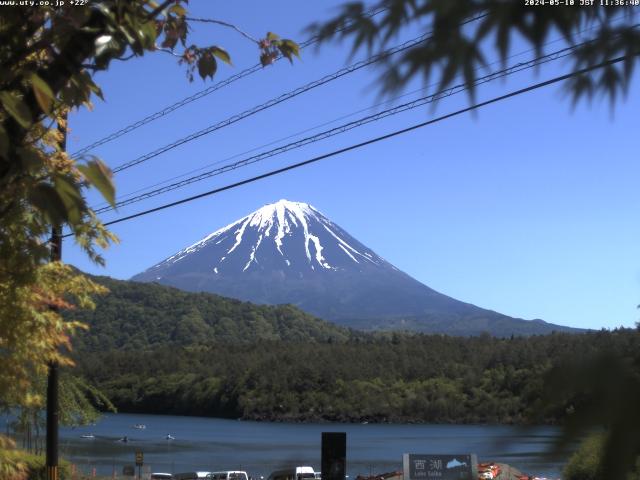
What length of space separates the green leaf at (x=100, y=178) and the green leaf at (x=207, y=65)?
75.5 inches

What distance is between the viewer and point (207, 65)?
478cm

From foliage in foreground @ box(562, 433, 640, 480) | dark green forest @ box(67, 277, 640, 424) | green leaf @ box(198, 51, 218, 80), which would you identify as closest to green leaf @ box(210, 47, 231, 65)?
green leaf @ box(198, 51, 218, 80)

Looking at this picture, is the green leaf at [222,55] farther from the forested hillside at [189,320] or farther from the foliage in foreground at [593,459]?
the forested hillside at [189,320]

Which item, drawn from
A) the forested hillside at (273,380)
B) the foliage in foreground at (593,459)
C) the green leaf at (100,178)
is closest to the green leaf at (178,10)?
the green leaf at (100,178)

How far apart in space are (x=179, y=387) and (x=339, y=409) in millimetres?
18892

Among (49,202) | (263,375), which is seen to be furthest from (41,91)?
(263,375)

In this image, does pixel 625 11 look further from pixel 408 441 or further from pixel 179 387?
pixel 179 387

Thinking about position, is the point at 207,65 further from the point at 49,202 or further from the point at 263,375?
the point at 263,375

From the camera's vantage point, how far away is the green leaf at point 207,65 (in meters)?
4.78

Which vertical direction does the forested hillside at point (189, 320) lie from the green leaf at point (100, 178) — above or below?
above

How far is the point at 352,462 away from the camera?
53.6 meters

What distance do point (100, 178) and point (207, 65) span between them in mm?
1994

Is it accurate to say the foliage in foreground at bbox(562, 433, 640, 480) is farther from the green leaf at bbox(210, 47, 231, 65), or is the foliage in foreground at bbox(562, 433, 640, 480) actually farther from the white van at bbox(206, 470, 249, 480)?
the white van at bbox(206, 470, 249, 480)

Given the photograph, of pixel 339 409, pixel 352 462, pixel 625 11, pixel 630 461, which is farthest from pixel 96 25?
pixel 339 409
